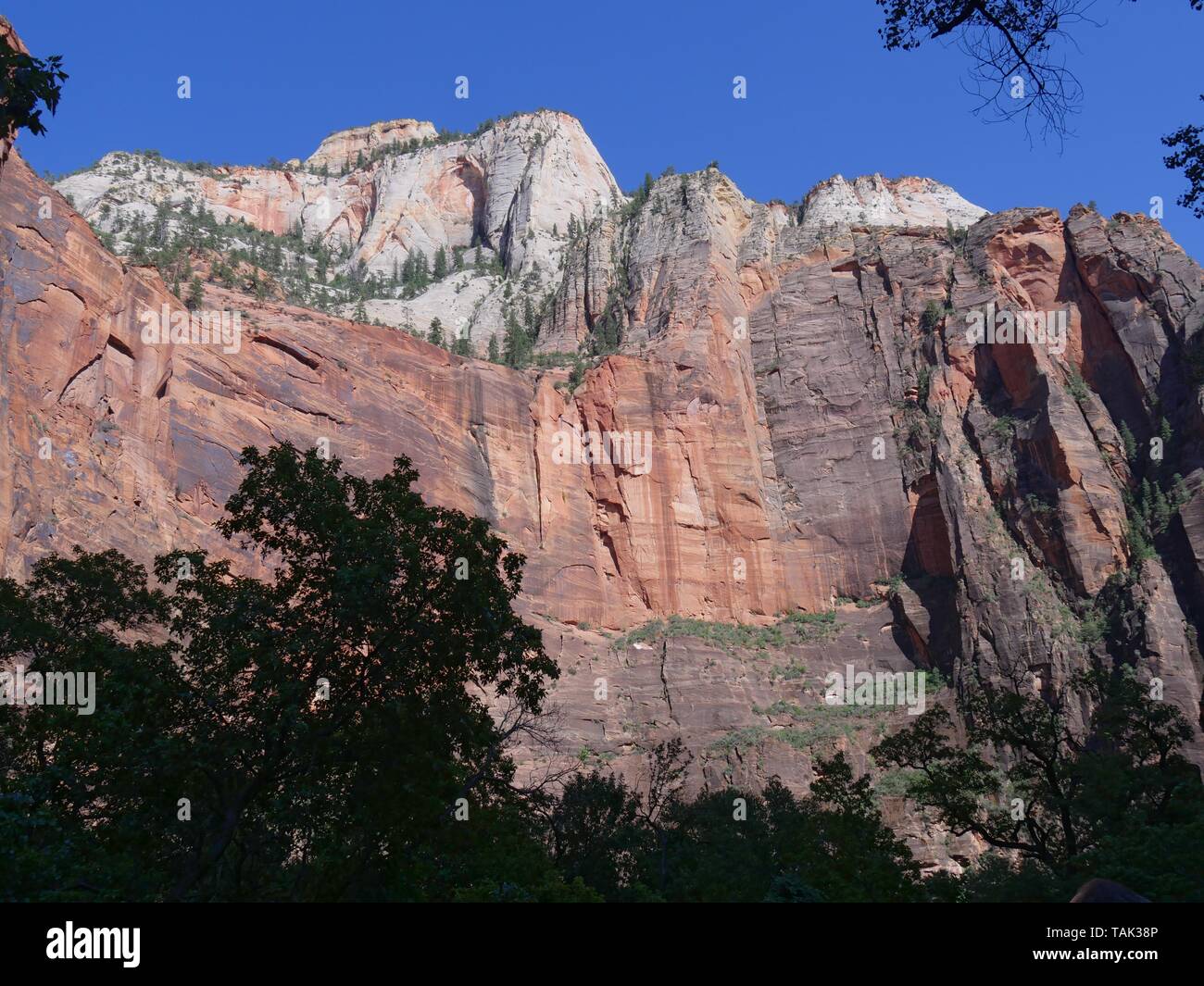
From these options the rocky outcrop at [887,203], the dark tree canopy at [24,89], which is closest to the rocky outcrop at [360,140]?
the rocky outcrop at [887,203]

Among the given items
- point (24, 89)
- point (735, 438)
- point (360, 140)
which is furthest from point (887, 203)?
point (24, 89)

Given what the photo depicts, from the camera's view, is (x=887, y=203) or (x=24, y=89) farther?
(x=887, y=203)

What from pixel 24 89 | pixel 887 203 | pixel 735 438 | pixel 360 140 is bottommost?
pixel 24 89

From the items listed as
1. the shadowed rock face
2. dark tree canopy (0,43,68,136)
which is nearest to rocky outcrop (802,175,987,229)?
the shadowed rock face

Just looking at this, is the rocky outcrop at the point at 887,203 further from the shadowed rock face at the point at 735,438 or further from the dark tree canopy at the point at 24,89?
the dark tree canopy at the point at 24,89

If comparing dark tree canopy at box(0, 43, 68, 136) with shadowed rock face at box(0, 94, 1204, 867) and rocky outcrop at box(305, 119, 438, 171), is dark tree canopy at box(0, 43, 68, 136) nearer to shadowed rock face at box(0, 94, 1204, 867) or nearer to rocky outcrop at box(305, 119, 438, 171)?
shadowed rock face at box(0, 94, 1204, 867)

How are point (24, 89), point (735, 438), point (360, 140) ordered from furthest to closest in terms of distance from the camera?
point (360, 140), point (735, 438), point (24, 89)

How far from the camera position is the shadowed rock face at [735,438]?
44344mm

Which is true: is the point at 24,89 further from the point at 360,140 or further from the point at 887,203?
the point at 360,140

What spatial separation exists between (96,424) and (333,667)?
31.6 meters

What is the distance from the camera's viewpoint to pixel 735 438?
67.7 meters

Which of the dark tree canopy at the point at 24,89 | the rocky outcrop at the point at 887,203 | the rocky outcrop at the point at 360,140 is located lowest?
the dark tree canopy at the point at 24,89

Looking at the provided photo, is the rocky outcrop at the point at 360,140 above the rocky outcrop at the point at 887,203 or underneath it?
above
